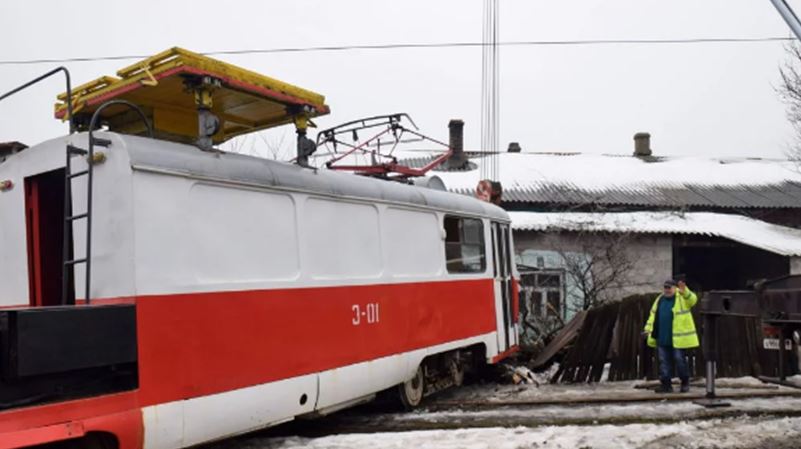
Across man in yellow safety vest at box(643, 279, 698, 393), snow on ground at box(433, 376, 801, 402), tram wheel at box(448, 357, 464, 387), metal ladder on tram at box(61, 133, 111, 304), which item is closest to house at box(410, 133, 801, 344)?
snow on ground at box(433, 376, 801, 402)

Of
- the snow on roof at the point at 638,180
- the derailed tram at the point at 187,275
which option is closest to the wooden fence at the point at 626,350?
the derailed tram at the point at 187,275

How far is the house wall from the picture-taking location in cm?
1666

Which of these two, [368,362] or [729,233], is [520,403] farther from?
[729,233]

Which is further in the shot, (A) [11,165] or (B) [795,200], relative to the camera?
(B) [795,200]

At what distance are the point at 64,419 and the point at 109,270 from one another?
99 cm

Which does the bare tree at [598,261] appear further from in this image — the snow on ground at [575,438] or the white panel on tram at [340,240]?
the white panel on tram at [340,240]

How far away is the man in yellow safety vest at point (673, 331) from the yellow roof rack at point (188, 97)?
5807 mm

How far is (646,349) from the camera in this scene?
1011cm

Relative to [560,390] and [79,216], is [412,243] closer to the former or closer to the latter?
[560,390]

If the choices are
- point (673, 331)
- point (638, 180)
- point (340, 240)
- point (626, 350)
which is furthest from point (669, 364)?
point (638, 180)

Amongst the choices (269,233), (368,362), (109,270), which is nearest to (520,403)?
(368,362)

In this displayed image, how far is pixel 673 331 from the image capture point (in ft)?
30.1

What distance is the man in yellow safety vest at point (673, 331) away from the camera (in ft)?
29.6

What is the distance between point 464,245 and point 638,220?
35.4 ft
